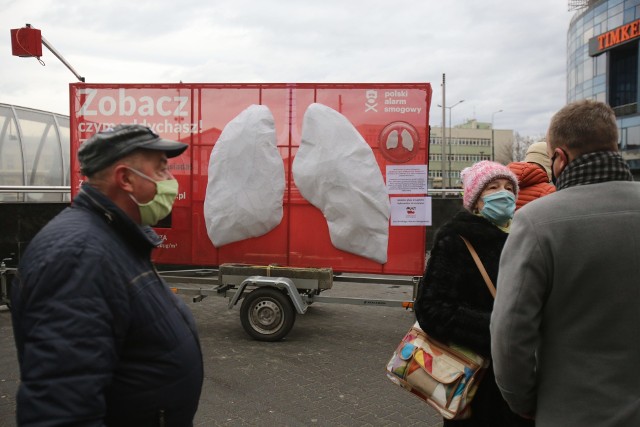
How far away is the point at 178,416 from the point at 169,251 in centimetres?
531

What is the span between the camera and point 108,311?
61.5 inches

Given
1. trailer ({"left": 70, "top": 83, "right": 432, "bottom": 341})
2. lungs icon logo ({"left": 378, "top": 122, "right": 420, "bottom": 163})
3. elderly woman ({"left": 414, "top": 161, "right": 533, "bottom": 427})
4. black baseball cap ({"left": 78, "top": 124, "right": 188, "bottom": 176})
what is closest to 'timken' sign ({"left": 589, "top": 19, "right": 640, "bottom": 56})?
lungs icon logo ({"left": 378, "top": 122, "right": 420, "bottom": 163})

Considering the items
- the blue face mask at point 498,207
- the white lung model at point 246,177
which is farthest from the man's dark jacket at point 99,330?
the white lung model at point 246,177

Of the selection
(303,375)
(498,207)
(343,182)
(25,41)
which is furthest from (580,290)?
(25,41)

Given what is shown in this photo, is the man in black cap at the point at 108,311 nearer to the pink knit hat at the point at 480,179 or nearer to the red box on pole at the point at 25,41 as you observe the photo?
the pink knit hat at the point at 480,179

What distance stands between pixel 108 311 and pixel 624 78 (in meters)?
54.8

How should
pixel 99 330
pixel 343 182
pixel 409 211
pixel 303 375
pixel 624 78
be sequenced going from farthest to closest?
pixel 624 78 → pixel 409 211 → pixel 343 182 → pixel 303 375 → pixel 99 330

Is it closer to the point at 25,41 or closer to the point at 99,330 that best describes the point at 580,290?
the point at 99,330

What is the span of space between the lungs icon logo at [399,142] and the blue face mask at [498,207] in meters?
3.60

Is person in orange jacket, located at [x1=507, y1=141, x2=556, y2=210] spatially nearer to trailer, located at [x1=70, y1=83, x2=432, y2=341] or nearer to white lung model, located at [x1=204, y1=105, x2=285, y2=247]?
trailer, located at [x1=70, y1=83, x2=432, y2=341]

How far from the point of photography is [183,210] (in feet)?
22.5

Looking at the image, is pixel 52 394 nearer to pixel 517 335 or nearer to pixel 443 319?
→ pixel 517 335

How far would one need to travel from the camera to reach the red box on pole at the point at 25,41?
8.34 m

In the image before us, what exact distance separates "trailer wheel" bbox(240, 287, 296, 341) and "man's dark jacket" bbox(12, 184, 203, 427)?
4526 millimetres
